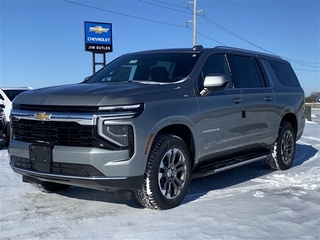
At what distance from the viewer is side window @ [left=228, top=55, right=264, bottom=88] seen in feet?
19.1

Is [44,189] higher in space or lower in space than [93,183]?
lower

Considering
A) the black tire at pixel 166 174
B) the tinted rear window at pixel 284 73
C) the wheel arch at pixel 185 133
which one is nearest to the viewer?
the black tire at pixel 166 174

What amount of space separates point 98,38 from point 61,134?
13829 mm

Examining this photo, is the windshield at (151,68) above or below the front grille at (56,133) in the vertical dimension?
above

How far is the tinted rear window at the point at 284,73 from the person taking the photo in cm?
702

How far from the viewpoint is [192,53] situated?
5367 mm

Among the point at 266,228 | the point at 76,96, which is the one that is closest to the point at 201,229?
the point at 266,228

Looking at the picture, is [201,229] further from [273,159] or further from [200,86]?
[273,159]

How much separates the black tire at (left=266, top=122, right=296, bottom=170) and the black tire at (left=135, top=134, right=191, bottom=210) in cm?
266

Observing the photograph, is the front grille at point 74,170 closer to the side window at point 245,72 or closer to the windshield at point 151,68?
the windshield at point 151,68

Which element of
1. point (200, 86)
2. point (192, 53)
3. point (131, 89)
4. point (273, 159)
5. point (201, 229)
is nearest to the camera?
point (201, 229)

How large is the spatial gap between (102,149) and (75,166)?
1.13ft

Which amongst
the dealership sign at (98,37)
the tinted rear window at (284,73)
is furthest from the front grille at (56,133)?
the dealership sign at (98,37)

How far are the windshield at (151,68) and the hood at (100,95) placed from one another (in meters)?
0.49
